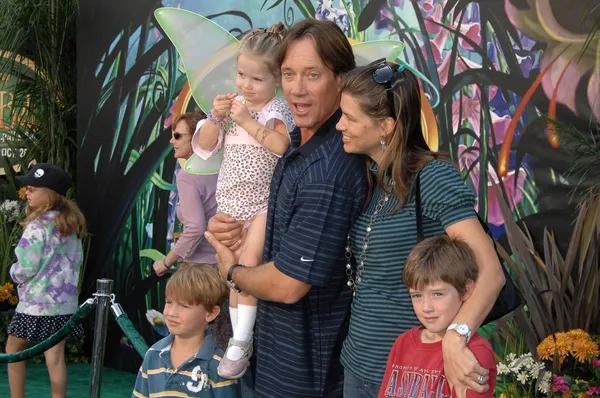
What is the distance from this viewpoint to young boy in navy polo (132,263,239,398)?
10.8 ft

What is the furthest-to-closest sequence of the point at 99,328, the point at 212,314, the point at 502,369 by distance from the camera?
the point at 502,369 → the point at 99,328 → the point at 212,314

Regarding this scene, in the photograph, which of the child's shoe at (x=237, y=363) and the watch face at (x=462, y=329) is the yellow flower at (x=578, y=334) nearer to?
the child's shoe at (x=237, y=363)

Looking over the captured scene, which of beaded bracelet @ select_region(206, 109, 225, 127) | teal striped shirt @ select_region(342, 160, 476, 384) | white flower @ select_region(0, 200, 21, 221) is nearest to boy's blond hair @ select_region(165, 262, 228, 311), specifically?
beaded bracelet @ select_region(206, 109, 225, 127)

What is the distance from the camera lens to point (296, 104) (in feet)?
8.84

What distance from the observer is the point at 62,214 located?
5.58m

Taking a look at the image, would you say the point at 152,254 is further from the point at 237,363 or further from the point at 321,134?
the point at 321,134

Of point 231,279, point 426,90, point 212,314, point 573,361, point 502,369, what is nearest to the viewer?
point 231,279

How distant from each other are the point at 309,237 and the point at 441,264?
413 mm

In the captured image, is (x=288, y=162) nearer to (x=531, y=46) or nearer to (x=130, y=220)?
(x=531, y=46)

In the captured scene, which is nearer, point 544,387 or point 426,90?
point 544,387

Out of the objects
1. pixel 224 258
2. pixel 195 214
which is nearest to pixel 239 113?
pixel 224 258

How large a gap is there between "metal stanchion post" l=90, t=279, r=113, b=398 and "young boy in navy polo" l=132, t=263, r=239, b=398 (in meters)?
0.63

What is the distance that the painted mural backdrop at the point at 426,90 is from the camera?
4.56 m

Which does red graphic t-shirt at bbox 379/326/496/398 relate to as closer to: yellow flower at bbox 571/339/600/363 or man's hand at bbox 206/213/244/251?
man's hand at bbox 206/213/244/251
